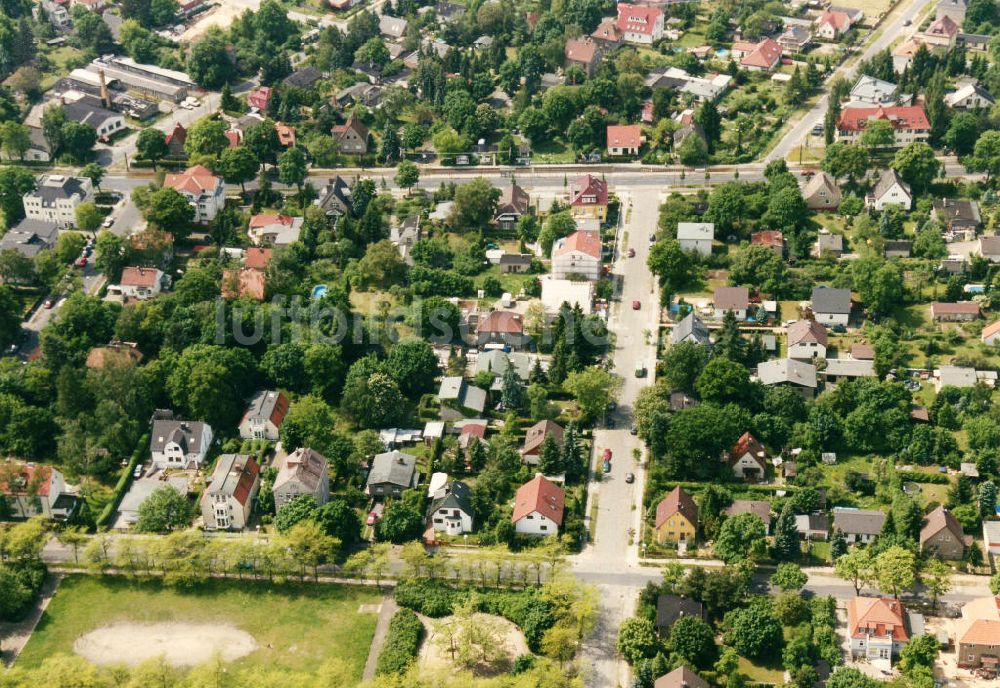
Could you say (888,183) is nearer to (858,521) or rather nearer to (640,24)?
(858,521)

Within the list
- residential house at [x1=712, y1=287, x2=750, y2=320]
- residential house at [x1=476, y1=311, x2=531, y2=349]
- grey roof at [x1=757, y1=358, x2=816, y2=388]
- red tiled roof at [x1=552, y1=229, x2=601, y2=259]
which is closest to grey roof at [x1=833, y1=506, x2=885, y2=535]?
grey roof at [x1=757, y1=358, x2=816, y2=388]

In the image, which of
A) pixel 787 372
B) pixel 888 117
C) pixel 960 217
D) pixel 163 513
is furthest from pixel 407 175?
pixel 960 217

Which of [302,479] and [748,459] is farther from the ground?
[302,479]

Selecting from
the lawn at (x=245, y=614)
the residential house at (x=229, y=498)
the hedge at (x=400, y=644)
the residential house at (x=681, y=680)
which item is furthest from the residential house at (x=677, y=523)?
the residential house at (x=229, y=498)

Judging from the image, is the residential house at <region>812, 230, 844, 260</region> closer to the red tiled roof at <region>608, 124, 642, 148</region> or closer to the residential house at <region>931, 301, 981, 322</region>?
the residential house at <region>931, 301, 981, 322</region>

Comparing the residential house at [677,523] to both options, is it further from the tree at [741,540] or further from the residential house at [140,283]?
the residential house at [140,283]

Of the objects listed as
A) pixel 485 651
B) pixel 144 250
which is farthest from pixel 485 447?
pixel 144 250
